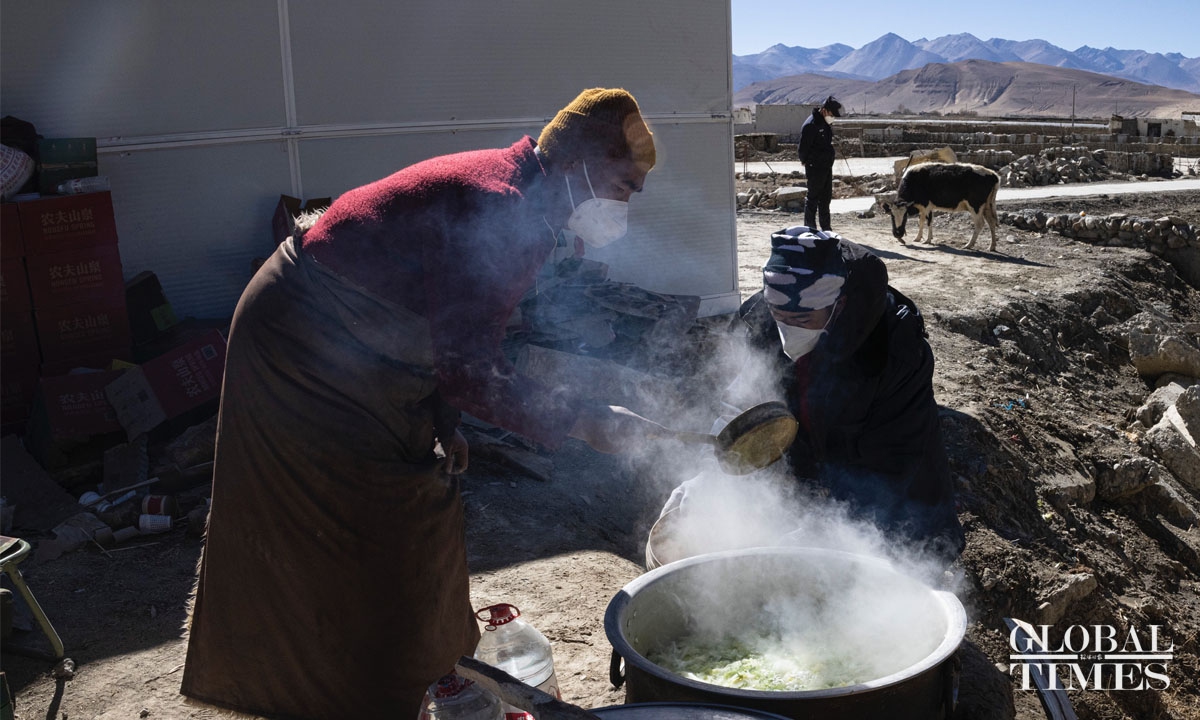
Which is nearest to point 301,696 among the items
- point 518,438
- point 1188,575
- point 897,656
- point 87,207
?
point 897,656

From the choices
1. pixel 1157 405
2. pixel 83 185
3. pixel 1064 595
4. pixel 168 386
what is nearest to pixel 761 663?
pixel 1064 595

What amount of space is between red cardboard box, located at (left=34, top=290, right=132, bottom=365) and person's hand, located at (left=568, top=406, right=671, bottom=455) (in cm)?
553

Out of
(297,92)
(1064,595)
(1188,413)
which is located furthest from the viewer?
(1188,413)

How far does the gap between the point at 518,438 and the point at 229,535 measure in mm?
4049

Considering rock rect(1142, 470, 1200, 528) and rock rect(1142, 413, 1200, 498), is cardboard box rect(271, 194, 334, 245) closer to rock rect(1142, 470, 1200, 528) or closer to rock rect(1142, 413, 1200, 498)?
rock rect(1142, 470, 1200, 528)

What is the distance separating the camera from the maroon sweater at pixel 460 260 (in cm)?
214

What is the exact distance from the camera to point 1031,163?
21.6 meters

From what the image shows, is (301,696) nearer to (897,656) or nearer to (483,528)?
(897,656)

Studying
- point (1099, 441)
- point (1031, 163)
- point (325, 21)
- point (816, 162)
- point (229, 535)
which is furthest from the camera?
point (1031, 163)

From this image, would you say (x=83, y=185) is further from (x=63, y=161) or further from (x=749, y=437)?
(x=749, y=437)

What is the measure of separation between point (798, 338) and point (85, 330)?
549 cm

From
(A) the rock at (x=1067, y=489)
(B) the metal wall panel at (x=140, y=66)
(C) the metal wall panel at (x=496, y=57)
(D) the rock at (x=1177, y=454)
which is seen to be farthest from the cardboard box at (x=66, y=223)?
(D) the rock at (x=1177, y=454)

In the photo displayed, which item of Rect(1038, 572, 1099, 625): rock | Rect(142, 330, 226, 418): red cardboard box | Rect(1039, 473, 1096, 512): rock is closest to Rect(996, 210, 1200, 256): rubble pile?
Rect(1039, 473, 1096, 512): rock

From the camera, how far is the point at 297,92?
749 cm
